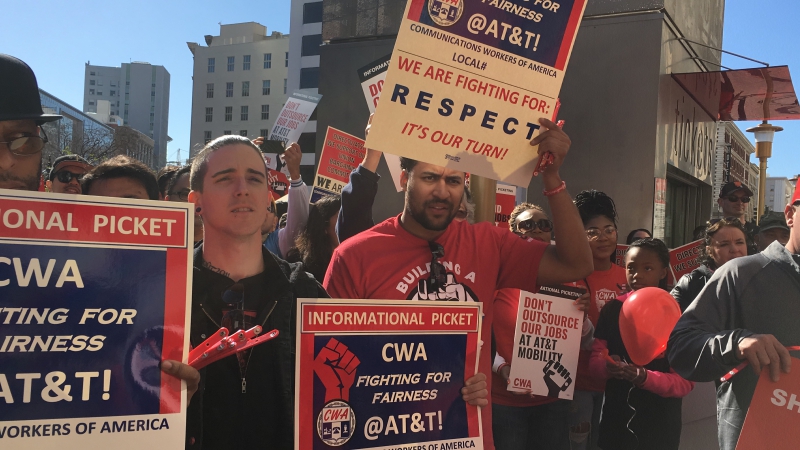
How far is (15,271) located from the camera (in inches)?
60.5

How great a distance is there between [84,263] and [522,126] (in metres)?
1.59

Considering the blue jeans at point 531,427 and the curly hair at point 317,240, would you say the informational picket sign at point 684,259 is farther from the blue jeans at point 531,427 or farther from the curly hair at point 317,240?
the curly hair at point 317,240

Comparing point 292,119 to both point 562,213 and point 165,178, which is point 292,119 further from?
point 562,213

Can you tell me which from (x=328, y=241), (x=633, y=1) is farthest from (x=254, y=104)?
(x=328, y=241)

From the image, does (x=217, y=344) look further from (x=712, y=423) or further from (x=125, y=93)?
(x=125, y=93)

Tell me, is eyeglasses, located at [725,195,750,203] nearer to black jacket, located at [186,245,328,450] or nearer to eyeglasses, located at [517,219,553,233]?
eyeglasses, located at [517,219,553,233]

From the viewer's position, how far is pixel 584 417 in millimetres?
3865

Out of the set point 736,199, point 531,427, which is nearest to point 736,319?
point 531,427

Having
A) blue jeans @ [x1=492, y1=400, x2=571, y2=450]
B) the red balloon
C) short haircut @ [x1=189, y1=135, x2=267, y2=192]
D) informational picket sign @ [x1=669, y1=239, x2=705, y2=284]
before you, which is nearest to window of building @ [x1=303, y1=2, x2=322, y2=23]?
informational picket sign @ [x1=669, y1=239, x2=705, y2=284]

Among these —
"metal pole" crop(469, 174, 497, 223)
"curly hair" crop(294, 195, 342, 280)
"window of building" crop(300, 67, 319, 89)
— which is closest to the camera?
"metal pole" crop(469, 174, 497, 223)

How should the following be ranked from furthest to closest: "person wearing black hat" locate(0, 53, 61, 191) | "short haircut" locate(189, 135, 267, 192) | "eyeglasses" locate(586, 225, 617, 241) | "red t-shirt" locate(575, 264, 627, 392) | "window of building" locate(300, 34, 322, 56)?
"window of building" locate(300, 34, 322, 56) < "eyeglasses" locate(586, 225, 617, 241) < "red t-shirt" locate(575, 264, 627, 392) < "person wearing black hat" locate(0, 53, 61, 191) < "short haircut" locate(189, 135, 267, 192)

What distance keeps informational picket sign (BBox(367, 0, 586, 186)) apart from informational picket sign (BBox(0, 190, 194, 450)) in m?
0.94

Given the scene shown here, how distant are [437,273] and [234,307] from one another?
85cm

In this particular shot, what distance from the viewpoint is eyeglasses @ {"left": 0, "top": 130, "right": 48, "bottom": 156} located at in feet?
7.55
